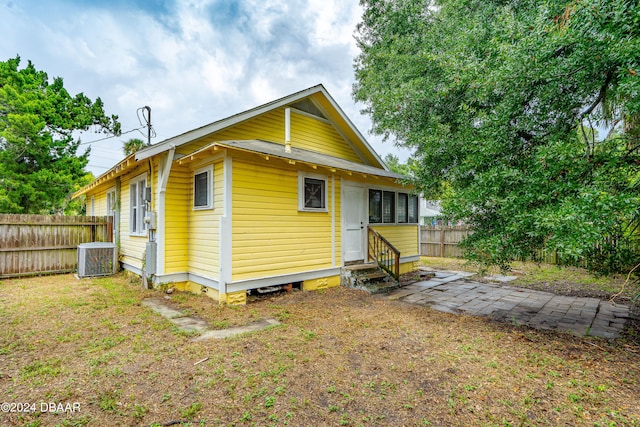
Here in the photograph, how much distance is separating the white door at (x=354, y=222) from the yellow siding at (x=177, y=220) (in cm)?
380

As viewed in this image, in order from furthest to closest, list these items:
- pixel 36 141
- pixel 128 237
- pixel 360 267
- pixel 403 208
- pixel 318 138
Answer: pixel 36 141, pixel 403 208, pixel 318 138, pixel 128 237, pixel 360 267

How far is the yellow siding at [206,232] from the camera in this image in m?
5.65

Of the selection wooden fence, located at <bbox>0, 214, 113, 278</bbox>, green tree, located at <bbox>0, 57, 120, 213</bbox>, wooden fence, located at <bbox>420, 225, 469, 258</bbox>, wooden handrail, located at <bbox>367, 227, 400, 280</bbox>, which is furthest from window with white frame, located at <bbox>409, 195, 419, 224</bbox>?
green tree, located at <bbox>0, 57, 120, 213</bbox>

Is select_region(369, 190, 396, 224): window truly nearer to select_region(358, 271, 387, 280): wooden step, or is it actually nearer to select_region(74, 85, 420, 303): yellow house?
select_region(74, 85, 420, 303): yellow house

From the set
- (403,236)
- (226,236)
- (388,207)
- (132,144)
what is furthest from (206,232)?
(132,144)

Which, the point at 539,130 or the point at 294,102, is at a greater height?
the point at 294,102

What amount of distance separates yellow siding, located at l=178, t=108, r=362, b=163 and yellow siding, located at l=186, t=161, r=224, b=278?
1.06m

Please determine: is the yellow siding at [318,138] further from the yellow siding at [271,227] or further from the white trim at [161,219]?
the white trim at [161,219]

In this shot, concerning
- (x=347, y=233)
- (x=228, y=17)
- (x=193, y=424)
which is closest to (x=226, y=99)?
(x=228, y=17)

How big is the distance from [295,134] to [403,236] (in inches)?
183

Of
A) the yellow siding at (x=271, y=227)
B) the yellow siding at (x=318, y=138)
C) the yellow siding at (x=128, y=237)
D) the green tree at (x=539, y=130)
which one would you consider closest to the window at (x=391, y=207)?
the yellow siding at (x=318, y=138)

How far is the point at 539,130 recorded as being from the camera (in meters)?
4.65

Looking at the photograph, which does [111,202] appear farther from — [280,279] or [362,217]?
[362,217]

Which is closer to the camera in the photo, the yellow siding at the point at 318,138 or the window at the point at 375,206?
the yellow siding at the point at 318,138
